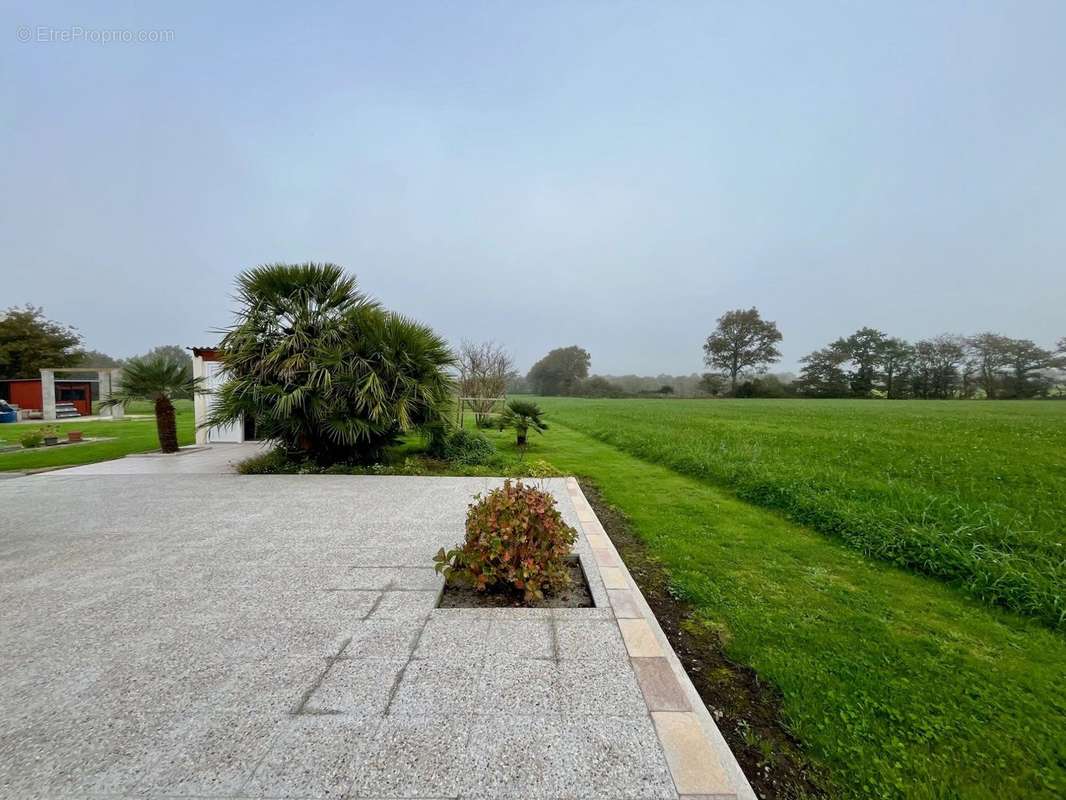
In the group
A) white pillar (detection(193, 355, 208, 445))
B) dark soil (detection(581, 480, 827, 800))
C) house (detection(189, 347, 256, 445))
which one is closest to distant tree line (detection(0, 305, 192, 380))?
white pillar (detection(193, 355, 208, 445))

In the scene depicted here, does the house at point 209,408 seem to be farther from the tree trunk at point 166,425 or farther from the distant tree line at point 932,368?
the distant tree line at point 932,368

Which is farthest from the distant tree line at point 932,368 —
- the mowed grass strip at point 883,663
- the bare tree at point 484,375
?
the mowed grass strip at point 883,663

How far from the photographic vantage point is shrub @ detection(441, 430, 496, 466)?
7.16 metres

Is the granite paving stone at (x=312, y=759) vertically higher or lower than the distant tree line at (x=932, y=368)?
lower

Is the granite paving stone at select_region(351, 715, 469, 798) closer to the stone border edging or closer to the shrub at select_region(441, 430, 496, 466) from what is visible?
the stone border edging

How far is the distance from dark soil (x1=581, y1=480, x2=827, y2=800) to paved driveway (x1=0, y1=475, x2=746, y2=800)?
22 centimetres

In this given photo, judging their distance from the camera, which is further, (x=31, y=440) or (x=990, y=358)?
(x=990, y=358)

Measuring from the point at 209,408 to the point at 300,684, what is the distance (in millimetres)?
10032

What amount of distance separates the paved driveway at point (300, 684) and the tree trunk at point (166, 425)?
5.64 metres

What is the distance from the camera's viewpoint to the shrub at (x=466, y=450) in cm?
716

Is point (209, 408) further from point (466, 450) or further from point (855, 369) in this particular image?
point (855, 369)

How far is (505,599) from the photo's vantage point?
2.47 metres

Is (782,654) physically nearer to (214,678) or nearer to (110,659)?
(214,678)

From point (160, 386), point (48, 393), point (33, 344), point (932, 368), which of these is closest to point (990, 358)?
point (932, 368)
